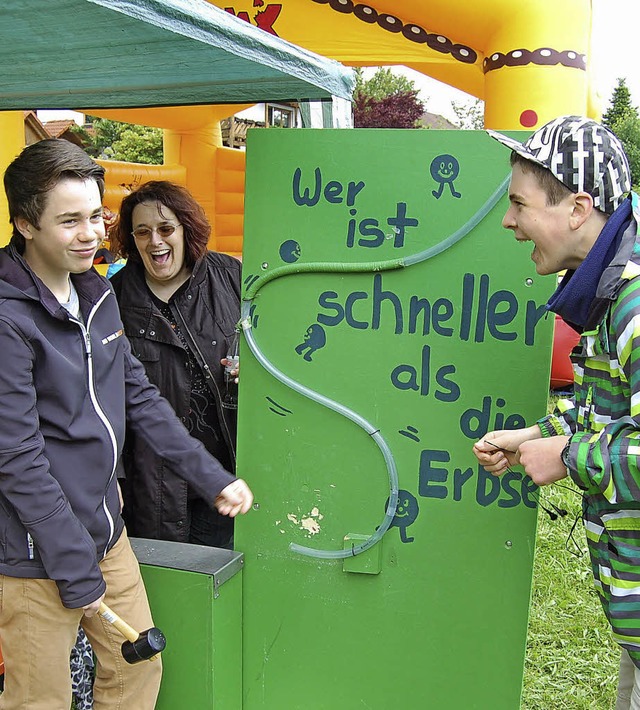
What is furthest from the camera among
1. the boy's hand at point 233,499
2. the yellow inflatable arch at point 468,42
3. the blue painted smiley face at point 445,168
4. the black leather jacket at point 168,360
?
the yellow inflatable arch at point 468,42

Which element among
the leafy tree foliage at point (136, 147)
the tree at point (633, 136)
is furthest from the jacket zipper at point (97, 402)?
the tree at point (633, 136)

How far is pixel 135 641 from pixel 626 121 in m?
29.8

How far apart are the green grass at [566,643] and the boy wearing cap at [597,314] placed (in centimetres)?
121

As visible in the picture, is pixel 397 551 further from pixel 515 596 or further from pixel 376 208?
pixel 376 208

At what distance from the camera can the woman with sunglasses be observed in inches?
81.2

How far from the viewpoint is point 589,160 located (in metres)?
1.29

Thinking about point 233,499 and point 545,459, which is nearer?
point 545,459

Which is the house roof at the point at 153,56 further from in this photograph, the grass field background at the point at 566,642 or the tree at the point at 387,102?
the tree at the point at 387,102

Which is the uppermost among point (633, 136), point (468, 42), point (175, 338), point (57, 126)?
point (633, 136)

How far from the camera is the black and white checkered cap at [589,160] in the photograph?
4.23 feet

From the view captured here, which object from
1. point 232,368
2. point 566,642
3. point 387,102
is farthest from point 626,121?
point 232,368

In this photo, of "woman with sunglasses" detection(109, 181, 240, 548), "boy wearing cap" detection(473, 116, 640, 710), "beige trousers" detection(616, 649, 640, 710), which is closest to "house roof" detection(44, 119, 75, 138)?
"woman with sunglasses" detection(109, 181, 240, 548)

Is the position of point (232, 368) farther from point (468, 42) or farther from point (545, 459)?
point (468, 42)

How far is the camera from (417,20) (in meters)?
4.85
